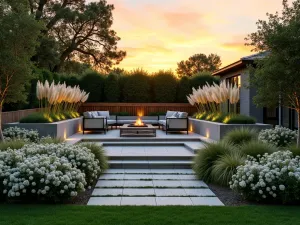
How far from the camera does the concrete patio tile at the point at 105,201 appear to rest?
19.2 ft

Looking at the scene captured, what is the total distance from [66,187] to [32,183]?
0.50 m

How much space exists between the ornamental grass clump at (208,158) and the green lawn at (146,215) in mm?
2181

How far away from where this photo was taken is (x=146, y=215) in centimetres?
501

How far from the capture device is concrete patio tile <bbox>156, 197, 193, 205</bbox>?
5843 mm

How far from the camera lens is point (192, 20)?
16484mm

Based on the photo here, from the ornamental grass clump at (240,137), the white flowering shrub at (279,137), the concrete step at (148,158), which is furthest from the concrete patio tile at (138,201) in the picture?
the white flowering shrub at (279,137)

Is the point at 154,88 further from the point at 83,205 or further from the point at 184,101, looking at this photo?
the point at 83,205

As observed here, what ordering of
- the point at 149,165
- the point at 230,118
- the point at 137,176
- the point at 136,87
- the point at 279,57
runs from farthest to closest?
1. the point at 136,87
2. the point at 230,118
3. the point at 149,165
4. the point at 279,57
5. the point at 137,176

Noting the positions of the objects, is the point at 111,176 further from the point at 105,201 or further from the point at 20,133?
the point at 20,133

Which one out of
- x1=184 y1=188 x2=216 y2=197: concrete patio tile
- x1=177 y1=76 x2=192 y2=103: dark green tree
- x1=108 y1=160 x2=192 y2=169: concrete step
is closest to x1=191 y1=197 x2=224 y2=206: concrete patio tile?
x1=184 y1=188 x2=216 y2=197: concrete patio tile

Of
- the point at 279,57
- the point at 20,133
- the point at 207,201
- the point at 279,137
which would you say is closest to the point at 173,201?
the point at 207,201

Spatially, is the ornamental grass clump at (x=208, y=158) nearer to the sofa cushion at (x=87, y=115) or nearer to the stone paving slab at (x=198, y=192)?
the stone paving slab at (x=198, y=192)

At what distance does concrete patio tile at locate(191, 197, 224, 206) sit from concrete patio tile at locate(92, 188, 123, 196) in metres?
1.30

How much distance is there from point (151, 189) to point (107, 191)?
31.2 inches
